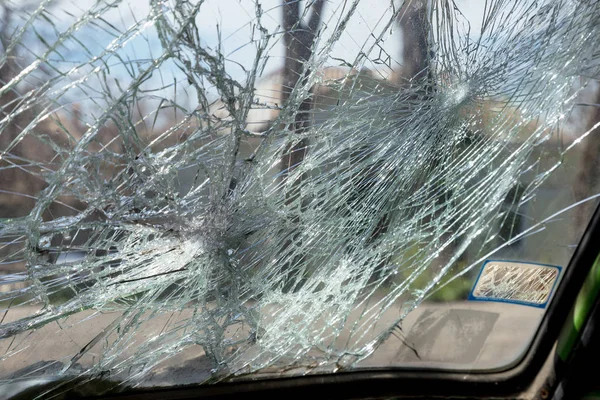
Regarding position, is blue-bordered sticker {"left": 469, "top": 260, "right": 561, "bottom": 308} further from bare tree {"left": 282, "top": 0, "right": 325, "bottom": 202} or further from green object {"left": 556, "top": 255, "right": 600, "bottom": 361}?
bare tree {"left": 282, "top": 0, "right": 325, "bottom": 202}

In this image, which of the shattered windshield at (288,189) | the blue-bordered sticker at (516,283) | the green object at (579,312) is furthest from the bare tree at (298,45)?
the green object at (579,312)

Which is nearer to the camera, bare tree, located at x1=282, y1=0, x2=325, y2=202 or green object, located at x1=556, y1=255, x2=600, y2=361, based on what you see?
bare tree, located at x1=282, y1=0, x2=325, y2=202

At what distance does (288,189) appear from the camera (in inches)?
49.3

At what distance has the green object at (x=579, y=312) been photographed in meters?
1.53

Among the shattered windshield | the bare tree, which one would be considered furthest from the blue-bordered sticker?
the bare tree

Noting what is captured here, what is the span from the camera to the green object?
1.53 metres

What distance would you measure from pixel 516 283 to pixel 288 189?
80cm

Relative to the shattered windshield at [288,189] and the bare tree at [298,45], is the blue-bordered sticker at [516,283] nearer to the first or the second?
the shattered windshield at [288,189]

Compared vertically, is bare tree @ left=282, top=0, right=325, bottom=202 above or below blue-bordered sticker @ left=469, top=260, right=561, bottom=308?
above

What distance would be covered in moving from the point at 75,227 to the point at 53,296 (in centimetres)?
17

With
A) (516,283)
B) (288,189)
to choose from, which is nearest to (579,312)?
(516,283)

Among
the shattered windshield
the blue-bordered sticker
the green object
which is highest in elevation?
the shattered windshield

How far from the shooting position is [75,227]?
3.56 feet

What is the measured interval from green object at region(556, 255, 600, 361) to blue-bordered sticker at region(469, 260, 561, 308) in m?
0.09
